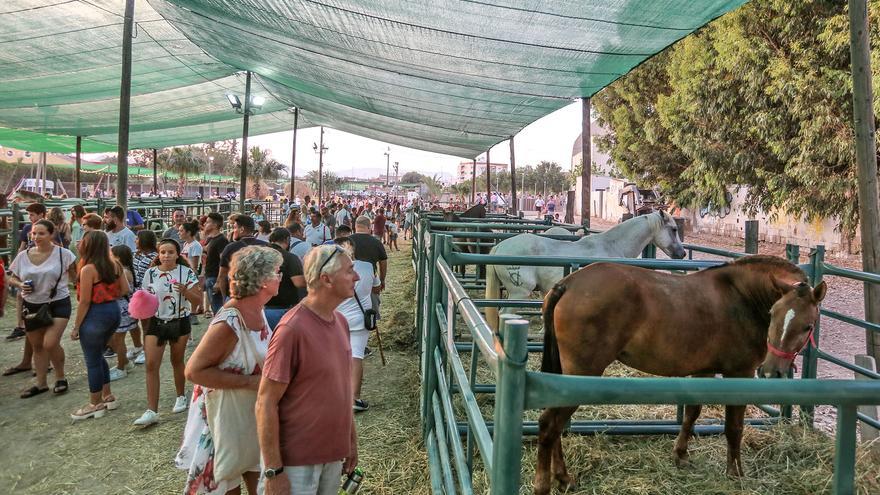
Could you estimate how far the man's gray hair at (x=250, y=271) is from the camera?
246 centimetres

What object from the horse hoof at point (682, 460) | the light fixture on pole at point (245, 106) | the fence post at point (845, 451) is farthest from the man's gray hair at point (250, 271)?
the light fixture on pole at point (245, 106)

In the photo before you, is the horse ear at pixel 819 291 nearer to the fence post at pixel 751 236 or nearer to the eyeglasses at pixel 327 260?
the eyeglasses at pixel 327 260

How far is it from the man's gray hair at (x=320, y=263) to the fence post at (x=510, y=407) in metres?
1.24

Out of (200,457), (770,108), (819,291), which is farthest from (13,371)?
(770,108)

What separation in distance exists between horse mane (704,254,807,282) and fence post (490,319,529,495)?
271 cm

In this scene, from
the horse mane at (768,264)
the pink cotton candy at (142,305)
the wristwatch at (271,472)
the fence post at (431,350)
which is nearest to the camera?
the wristwatch at (271,472)

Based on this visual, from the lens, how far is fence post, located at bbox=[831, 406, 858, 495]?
1010mm

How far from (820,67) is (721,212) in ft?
32.7

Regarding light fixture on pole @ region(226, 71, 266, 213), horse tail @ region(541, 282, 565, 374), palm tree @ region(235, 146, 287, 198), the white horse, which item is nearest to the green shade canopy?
light fixture on pole @ region(226, 71, 266, 213)

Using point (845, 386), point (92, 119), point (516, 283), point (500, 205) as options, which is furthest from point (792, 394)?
point (500, 205)

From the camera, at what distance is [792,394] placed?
989mm

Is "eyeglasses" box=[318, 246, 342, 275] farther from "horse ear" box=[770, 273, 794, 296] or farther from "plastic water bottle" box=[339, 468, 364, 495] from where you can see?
"horse ear" box=[770, 273, 794, 296]

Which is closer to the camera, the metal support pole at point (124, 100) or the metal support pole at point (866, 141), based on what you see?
the metal support pole at point (866, 141)

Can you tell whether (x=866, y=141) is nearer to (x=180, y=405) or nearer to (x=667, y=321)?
(x=667, y=321)
